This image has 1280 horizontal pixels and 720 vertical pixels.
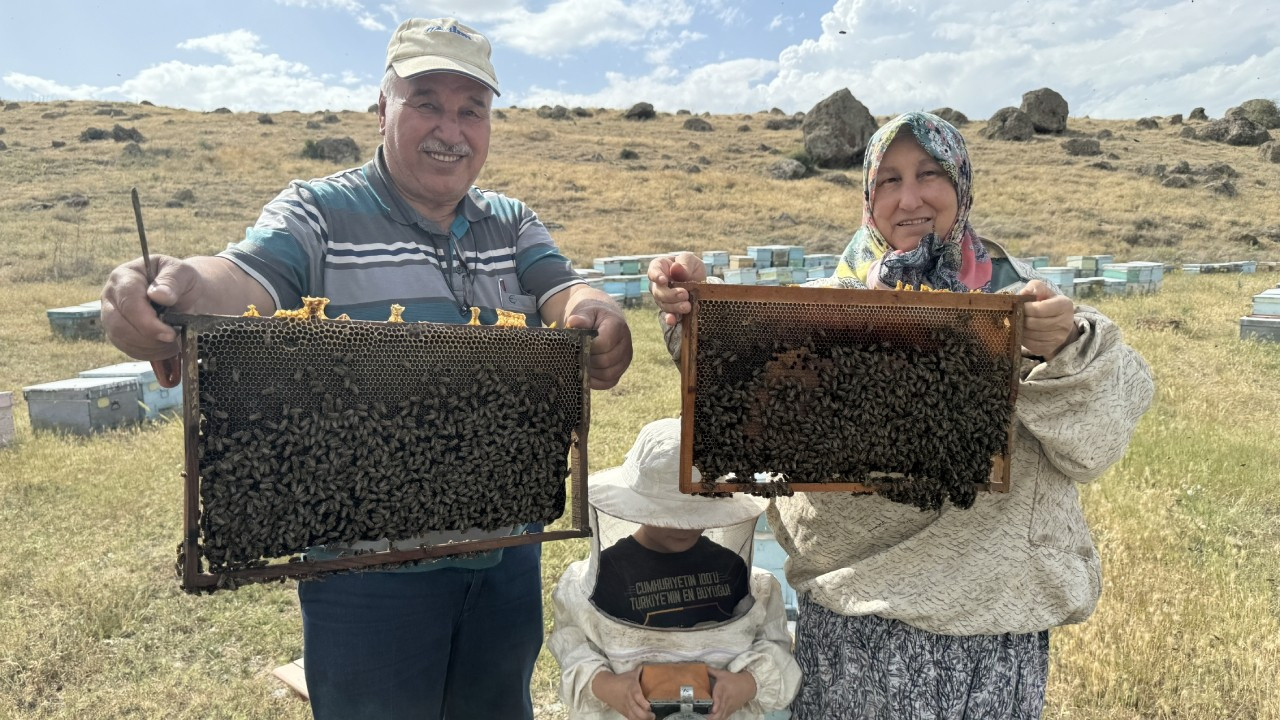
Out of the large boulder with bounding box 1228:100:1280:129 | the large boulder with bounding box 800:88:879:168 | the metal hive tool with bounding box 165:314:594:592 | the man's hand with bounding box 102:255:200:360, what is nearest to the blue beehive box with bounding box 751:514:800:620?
the metal hive tool with bounding box 165:314:594:592

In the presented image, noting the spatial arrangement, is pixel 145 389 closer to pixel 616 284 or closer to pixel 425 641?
pixel 425 641

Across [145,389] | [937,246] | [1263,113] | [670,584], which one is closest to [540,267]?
[670,584]

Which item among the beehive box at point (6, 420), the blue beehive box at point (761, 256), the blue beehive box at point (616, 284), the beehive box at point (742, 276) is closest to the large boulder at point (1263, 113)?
the blue beehive box at point (761, 256)

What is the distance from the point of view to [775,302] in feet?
7.24

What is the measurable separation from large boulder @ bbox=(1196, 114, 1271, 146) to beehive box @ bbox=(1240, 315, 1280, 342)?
46.8 meters

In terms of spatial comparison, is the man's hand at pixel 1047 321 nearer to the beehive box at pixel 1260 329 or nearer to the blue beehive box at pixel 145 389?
the blue beehive box at pixel 145 389

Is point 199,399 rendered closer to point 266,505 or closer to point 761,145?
point 266,505

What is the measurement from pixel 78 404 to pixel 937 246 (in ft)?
29.2

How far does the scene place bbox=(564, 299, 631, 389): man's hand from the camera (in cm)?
241

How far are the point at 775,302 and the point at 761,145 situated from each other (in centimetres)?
4596

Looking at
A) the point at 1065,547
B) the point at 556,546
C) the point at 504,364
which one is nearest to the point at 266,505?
the point at 504,364

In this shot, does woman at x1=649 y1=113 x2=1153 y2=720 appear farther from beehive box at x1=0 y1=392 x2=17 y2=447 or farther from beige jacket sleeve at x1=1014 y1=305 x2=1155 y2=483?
beehive box at x1=0 y1=392 x2=17 y2=447

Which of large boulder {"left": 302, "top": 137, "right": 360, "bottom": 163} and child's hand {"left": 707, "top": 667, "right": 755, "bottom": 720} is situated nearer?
child's hand {"left": 707, "top": 667, "right": 755, "bottom": 720}

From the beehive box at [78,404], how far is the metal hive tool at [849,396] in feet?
27.1
